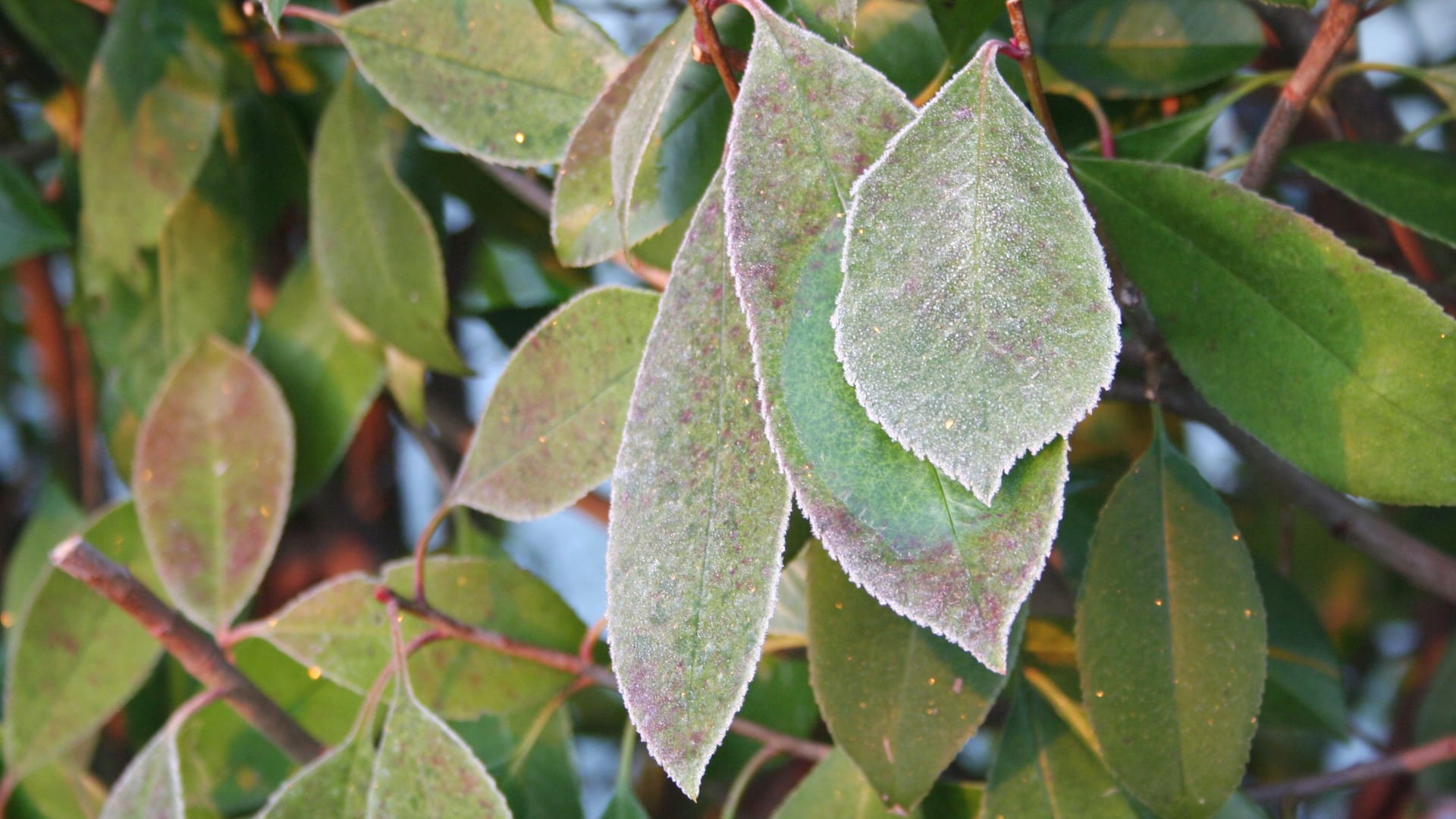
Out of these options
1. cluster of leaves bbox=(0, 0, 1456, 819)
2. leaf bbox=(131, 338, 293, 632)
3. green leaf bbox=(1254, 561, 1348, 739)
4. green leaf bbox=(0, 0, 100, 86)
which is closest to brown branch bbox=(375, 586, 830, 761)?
cluster of leaves bbox=(0, 0, 1456, 819)

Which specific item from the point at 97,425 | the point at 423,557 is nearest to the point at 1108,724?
the point at 423,557

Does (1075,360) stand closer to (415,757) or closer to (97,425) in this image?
(415,757)

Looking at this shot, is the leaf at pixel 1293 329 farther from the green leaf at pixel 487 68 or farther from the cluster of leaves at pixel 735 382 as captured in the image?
Result: the green leaf at pixel 487 68

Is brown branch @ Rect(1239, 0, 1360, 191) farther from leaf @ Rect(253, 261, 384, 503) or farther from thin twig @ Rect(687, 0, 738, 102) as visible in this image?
leaf @ Rect(253, 261, 384, 503)

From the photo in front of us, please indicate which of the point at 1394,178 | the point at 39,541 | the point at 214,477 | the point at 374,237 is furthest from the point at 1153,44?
the point at 39,541

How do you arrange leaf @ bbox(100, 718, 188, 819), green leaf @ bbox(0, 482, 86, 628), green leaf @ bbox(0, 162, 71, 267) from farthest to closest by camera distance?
green leaf @ bbox(0, 482, 86, 628) → green leaf @ bbox(0, 162, 71, 267) → leaf @ bbox(100, 718, 188, 819)

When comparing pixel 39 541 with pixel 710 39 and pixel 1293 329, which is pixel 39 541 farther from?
pixel 1293 329

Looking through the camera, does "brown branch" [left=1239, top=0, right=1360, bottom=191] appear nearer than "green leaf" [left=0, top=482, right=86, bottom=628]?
Yes

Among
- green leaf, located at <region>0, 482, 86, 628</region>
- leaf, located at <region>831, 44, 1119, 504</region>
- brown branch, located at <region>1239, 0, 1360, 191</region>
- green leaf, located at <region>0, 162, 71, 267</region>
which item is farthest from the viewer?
green leaf, located at <region>0, 482, 86, 628</region>
